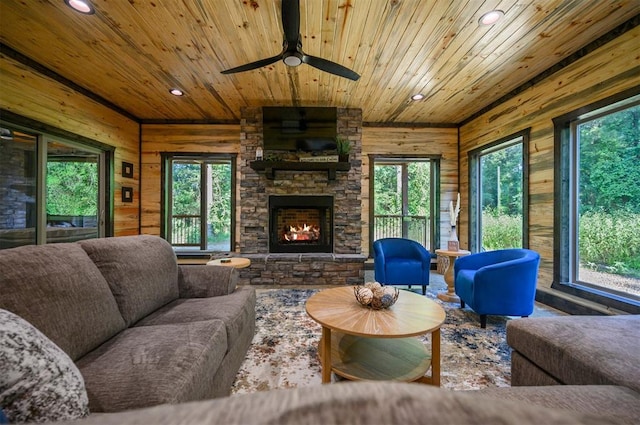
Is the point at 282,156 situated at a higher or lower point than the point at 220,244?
higher

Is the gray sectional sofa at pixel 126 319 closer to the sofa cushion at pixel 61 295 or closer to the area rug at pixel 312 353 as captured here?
the sofa cushion at pixel 61 295

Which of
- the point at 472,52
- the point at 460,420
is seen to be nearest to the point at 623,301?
the point at 472,52

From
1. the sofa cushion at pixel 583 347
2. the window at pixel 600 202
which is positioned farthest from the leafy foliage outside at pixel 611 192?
the sofa cushion at pixel 583 347

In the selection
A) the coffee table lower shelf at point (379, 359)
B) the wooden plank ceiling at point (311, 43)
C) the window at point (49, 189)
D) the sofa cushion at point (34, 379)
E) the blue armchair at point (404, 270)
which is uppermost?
the wooden plank ceiling at point (311, 43)

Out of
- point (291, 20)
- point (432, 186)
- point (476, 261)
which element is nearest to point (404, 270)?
point (476, 261)

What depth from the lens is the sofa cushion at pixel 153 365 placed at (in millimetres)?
958

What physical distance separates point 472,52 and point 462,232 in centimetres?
302

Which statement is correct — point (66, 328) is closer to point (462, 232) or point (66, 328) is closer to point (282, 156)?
point (282, 156)

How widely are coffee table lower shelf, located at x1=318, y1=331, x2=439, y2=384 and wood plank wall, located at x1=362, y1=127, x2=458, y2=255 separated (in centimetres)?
301

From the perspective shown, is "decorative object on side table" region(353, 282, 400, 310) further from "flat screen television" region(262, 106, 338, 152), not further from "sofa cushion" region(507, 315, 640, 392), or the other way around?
"flat screen television" region(262, 106, 338, 152)

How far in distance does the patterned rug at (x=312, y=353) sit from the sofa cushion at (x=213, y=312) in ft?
0.97

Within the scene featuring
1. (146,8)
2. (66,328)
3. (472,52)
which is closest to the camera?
(66,328)

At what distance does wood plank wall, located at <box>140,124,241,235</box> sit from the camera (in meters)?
4.69

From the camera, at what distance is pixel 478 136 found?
171 inches
